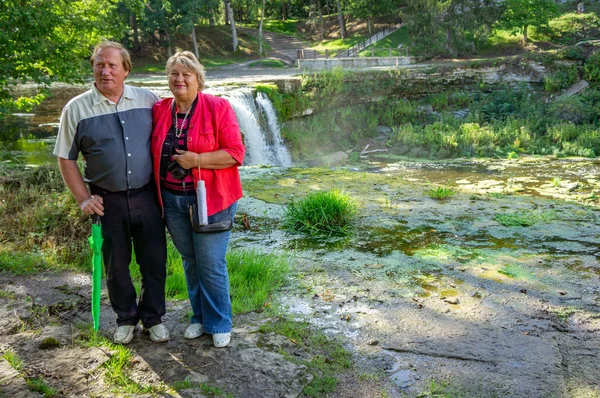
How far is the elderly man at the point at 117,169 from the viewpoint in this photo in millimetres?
3154

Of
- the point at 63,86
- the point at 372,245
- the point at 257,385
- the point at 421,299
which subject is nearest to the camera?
the point at 257,385

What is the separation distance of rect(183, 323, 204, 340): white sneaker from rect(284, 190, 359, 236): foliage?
2761 millimetres

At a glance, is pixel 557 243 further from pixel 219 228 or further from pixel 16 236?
pixel 16 236

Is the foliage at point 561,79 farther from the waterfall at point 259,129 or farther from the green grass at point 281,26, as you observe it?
the green grass at point 281,26

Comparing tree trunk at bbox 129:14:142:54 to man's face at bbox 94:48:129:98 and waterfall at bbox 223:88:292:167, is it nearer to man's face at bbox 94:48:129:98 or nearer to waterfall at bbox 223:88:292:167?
waterfall at bbox 223:88:292:167

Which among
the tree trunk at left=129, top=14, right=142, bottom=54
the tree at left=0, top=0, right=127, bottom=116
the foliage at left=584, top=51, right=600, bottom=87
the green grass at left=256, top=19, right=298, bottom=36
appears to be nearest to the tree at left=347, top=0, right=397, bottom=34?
the green grass at left=256, top=19, right=298, bottom=36

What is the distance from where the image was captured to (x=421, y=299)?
14.5 ft

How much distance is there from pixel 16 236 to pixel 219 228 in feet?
10.4

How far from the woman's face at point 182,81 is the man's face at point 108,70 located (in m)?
0.33

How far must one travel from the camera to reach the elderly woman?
314 cm

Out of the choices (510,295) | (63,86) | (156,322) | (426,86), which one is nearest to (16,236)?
(156,322)

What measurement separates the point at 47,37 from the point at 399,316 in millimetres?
6666

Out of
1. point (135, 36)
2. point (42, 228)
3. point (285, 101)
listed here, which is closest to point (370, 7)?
point (135, 36)

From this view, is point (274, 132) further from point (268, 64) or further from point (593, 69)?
point (268, 64)
